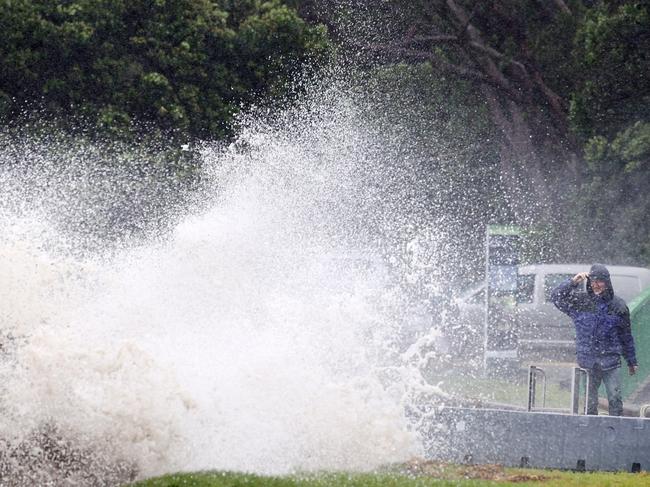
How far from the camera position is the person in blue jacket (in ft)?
47.3

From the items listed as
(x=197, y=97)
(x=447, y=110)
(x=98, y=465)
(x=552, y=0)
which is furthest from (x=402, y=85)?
(x=98, y=465)

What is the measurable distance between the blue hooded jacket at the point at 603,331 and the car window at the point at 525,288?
29.6 ft

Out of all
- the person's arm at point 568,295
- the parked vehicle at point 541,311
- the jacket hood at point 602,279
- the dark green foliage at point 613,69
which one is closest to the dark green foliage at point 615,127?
the dark green foliage at point 613,69

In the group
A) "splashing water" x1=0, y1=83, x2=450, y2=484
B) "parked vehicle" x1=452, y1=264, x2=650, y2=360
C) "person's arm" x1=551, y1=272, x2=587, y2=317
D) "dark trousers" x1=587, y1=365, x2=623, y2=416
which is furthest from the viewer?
"parked vehicle" x1=452, y1=264, x2=650, y2=360

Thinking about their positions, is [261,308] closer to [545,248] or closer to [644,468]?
[644,468]

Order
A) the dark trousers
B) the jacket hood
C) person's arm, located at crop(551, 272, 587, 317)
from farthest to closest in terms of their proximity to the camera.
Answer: person's arm, located at crop(551, 272, 587, 317)
the jacket hood
the dark trousers

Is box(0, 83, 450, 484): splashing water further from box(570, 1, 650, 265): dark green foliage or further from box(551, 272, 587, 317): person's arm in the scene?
box(570, 1, 650, 265): dark green foliage

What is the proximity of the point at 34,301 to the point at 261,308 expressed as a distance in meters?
2.58

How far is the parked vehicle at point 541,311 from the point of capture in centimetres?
2300

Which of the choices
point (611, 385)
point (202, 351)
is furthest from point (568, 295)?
point (202, 351)

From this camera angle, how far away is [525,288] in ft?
79.0

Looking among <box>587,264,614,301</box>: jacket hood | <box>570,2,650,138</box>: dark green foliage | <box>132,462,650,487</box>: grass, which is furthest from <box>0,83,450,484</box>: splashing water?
<box>570,2,650,138</box>: dark green foliage

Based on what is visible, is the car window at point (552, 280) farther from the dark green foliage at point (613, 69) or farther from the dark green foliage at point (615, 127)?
the dark green foliage at point (613, 69)

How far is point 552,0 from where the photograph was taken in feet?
106
